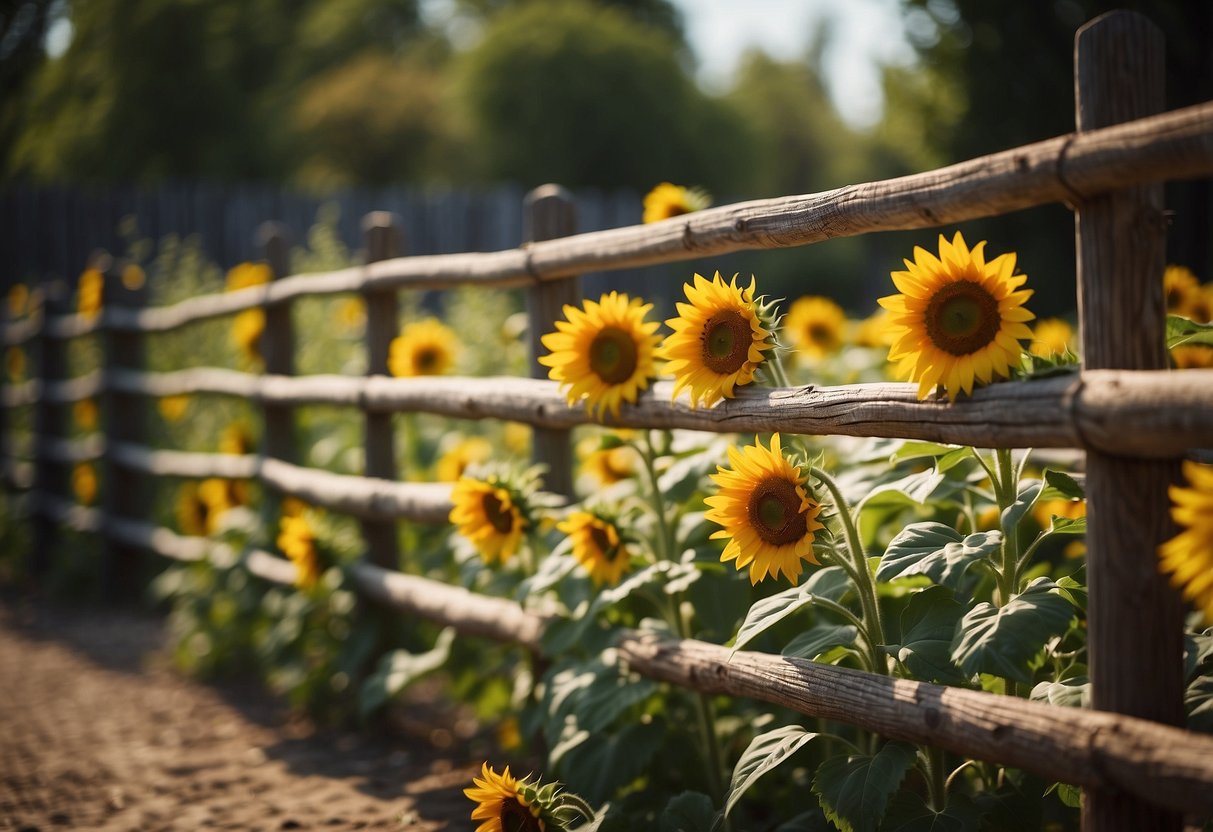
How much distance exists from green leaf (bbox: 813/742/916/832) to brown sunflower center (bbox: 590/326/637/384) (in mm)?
961

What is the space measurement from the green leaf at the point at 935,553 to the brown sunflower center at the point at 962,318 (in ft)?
1.10

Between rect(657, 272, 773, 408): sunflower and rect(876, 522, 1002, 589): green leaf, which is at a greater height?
rect(657, 272, 773, 408): sunflower

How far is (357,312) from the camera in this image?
5637mm

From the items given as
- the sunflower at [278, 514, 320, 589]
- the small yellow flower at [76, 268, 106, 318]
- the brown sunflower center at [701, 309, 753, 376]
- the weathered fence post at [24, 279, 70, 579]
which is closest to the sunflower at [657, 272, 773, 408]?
the brown sunflower center at [701, 309, 753, 376]

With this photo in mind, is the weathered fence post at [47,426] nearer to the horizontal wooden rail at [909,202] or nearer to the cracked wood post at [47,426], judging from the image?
the cracked wood post at [47,426]

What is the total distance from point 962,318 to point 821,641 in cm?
69

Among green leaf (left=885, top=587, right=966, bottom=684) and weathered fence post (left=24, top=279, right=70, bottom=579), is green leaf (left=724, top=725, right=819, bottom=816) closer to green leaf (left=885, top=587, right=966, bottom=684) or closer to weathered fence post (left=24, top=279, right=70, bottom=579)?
green leaf (left=885, top=587, right=966, bottom=684)

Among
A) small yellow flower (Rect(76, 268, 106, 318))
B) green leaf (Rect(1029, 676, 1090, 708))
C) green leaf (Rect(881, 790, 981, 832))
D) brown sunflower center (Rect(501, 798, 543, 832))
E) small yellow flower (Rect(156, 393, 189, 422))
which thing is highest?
small yellow flower (Rect(76, 268, 106, 318))

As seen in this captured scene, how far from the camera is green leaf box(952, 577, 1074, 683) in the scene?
179cm

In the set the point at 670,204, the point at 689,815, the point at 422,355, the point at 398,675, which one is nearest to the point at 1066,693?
the point at 689,815

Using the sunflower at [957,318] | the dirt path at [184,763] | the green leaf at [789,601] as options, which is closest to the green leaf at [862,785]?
the green leaf at [789,601]

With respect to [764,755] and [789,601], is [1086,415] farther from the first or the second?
[764,755]

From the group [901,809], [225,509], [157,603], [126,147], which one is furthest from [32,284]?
[901,809]

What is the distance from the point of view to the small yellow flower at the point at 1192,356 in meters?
2.85
